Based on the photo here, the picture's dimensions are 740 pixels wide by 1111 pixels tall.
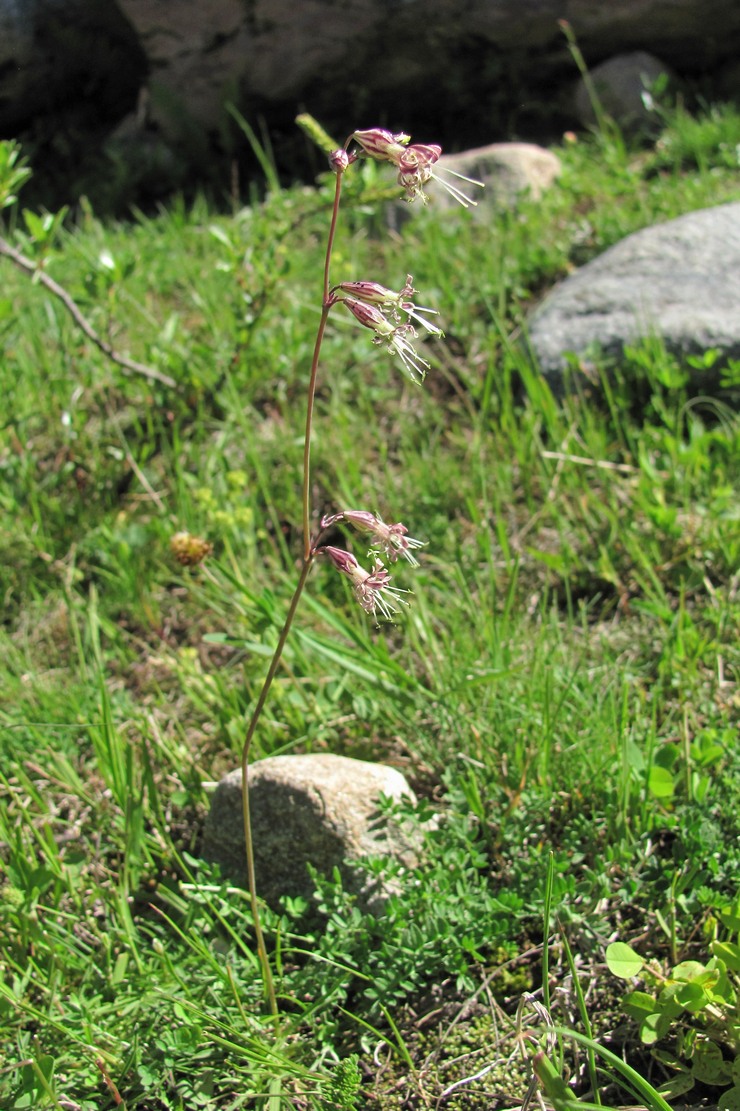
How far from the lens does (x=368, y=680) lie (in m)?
2.26

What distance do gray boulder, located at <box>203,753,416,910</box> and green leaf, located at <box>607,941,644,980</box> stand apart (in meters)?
0.47

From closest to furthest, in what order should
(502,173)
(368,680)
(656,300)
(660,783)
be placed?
(660,783), (368,680), (656,300), (502,173)

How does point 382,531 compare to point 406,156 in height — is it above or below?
below

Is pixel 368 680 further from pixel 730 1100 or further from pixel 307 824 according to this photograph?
pixel 730 1100

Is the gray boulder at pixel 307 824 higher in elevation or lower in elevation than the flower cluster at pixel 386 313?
lower

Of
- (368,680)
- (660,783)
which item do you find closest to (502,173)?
(368,680)

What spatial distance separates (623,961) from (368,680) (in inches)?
32.7

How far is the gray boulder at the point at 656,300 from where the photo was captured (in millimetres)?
3250

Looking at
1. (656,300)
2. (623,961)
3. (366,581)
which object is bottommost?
(623,961)

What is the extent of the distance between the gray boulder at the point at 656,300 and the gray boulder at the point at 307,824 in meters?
1.79

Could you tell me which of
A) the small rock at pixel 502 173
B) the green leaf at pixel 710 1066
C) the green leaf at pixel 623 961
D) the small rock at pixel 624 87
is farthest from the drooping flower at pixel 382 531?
the small rock at pixel 624 87

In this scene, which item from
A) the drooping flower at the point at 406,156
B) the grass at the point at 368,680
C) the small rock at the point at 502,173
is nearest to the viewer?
the drooping flower at the point at 406,156

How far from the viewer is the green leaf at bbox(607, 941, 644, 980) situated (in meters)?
1.68

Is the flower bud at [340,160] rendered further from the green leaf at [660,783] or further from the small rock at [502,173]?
the small rock at [502,173]
